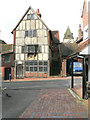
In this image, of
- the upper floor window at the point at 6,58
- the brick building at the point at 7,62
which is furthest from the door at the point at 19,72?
the upper floor window at the point at 6,58

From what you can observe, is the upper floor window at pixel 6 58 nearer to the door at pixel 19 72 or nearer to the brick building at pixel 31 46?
the brick building at pixel 31 46

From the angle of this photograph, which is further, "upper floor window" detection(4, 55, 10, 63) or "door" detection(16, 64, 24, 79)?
"door" detection(16, 64, 24, 79)

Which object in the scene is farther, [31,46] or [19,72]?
[19,72]

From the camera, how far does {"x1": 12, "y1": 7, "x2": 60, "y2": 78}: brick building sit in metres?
24.8

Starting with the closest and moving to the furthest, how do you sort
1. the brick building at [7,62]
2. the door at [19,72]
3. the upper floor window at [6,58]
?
the brick building at [7,62] < the upper floor window at [6,58] < the door at [19,72]

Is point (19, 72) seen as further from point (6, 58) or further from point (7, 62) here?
point (6, 58)

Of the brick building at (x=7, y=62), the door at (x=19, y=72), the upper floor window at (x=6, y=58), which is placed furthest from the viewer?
the door at (x=19, y=72)

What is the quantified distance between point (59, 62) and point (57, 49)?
398 centimetres

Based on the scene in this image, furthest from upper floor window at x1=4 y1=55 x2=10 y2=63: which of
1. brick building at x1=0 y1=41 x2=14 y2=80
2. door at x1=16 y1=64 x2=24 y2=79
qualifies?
door at x1=16 y1=64 x2=24 y2=79

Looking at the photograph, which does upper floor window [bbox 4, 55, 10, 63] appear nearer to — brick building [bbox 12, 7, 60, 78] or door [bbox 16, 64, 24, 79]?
brick building [bbox 12, 7, 60, 78]

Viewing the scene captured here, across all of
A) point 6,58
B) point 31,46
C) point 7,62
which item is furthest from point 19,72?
point 31,46

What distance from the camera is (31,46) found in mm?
24844

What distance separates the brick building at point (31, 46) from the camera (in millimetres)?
24781

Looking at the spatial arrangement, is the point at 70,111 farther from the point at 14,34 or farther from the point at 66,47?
the point at 66,47
